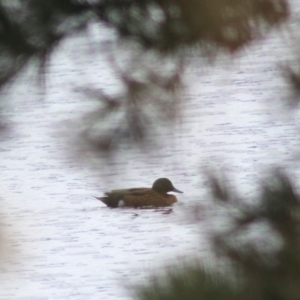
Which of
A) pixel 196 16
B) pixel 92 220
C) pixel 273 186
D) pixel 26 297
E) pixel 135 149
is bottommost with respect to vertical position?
pixel 26 297

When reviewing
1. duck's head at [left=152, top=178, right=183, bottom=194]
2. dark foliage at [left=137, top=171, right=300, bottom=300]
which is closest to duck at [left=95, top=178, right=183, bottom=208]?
duck's head at [left=152, top=178, right=183, bottom=194]

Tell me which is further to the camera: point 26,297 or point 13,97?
point 26,297

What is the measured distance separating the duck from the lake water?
0.05ft

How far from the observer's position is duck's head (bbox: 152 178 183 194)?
3.39 ft

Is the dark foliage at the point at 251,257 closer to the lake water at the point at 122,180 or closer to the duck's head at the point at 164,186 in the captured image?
the lake water at the point at 122,180

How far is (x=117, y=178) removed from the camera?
803mm

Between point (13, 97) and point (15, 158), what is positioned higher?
point (13, 97)

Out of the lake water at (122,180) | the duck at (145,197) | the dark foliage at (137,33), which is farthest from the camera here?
the duck at (145,197)

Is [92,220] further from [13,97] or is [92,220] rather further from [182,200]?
[13,97]

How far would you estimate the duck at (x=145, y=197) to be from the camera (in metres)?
1.01

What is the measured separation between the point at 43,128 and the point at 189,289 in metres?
0.42

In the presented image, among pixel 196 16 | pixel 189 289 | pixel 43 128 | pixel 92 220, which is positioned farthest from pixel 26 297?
pixel 196 16

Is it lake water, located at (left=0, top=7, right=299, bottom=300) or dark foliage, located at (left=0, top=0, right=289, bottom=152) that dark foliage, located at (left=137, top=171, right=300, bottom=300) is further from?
dark foliage, located at (left=0, top=0, right=289, bottom=152)

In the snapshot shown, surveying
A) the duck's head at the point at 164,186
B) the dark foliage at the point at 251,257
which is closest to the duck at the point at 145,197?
the duck's head at the point at 164,186
